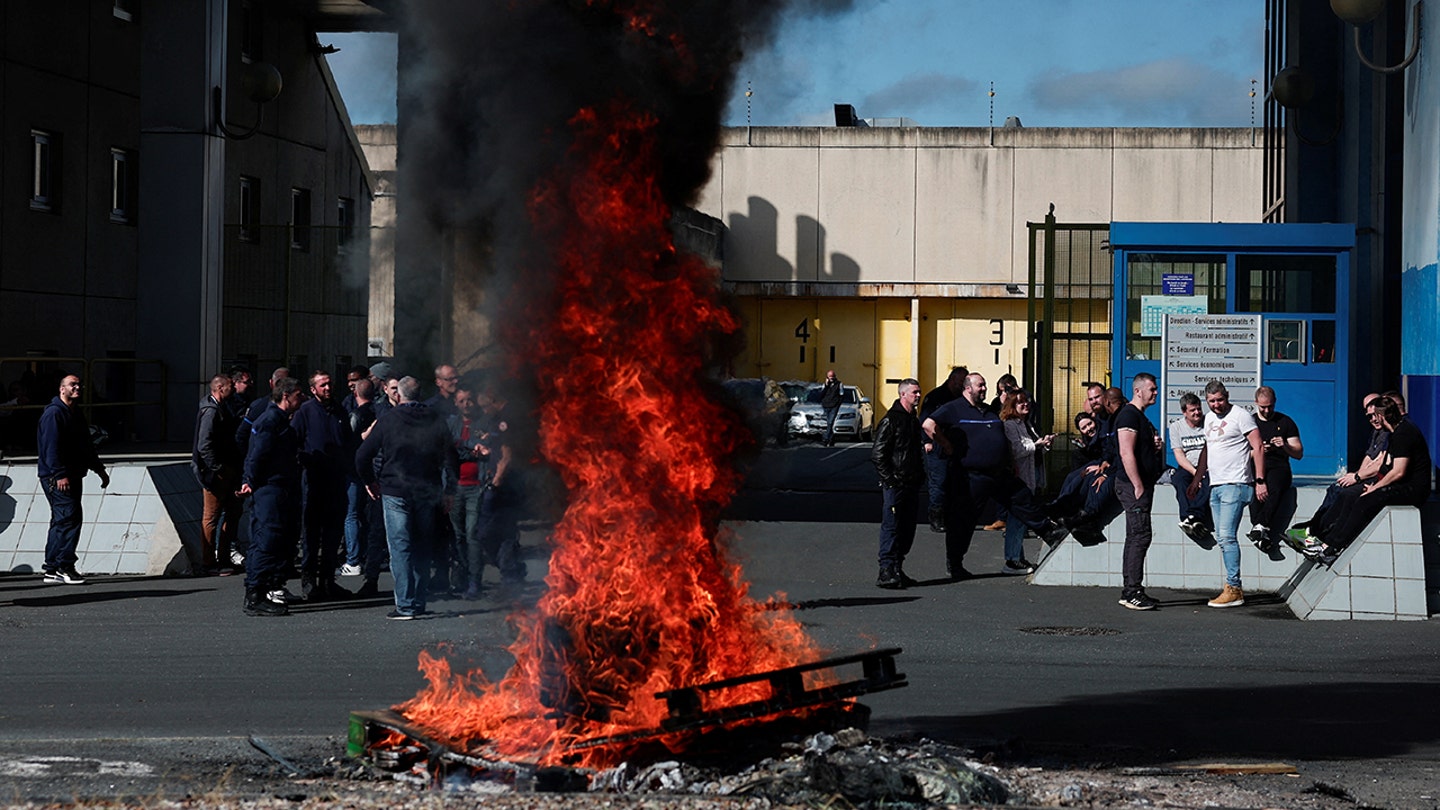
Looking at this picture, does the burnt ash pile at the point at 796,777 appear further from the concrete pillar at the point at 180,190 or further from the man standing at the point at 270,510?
the concrete pillar at the point at 180,190

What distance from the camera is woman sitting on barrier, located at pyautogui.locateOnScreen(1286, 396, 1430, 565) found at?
41.2 feet

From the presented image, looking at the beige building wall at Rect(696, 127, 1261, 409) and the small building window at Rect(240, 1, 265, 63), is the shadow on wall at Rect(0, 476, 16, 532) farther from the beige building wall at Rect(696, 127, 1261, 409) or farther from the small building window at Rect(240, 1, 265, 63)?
the beige building wall at Rect(696, 127, 1261, 409)

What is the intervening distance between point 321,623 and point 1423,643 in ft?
25.1

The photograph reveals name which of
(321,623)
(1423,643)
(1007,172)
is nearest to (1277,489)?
(1423,643)

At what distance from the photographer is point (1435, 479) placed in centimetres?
1642

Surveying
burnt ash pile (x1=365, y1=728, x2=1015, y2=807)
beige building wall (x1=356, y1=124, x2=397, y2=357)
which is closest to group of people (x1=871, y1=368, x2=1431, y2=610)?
beige building wall (x1=356, y1=124, x2=397, y2=357)

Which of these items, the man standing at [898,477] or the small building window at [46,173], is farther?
the small building window at [46,173]

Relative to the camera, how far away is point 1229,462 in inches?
522

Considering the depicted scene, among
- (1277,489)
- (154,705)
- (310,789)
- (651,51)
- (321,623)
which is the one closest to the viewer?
(310,789)

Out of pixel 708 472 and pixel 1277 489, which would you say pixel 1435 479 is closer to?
pixel 1277 489

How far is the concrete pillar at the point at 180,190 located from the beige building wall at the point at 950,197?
17996 millimetres

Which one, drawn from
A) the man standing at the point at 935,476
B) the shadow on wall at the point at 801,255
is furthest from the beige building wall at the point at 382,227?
the shadow on wall at the point at 801,255

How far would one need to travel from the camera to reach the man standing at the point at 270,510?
12.3m

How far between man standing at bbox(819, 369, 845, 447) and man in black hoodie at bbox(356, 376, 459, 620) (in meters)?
25.5
